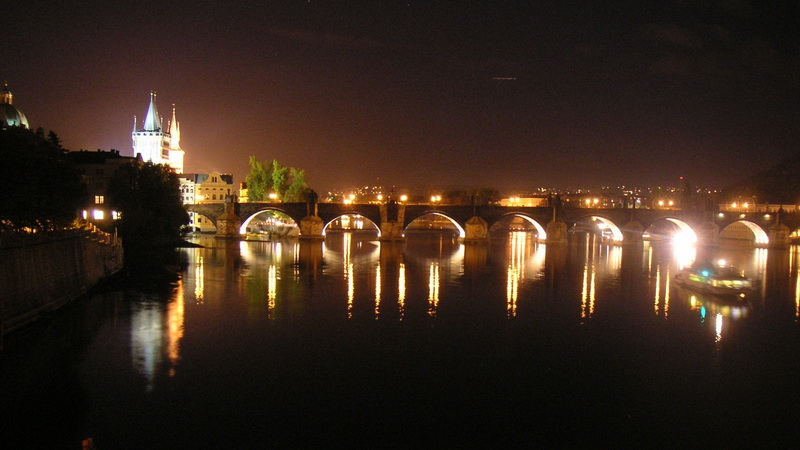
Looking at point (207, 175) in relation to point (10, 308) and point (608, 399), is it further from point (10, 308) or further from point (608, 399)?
point (608, 399)

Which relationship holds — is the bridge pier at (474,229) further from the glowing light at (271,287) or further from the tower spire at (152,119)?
the tower spire at (152,119)

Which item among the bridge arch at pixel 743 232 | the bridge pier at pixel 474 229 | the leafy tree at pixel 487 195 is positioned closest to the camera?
the bridge pier at pixel 474 229

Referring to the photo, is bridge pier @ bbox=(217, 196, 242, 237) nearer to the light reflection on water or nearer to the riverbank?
the light reflection on water

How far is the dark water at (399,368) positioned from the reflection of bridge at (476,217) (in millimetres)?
38027

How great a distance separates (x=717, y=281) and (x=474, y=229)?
41833 mm

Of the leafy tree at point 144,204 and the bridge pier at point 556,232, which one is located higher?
the leafy tree at point 144,204

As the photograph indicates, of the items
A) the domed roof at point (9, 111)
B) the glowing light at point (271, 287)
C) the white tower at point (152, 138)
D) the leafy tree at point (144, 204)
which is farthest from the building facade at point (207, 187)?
the glowing light at point (271, 287)

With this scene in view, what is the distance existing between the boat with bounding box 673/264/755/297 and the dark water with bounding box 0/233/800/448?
691 millimetres

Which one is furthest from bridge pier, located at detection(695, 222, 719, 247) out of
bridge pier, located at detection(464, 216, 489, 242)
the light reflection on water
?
bridge pier, located at detection(464, 216, 489, 242)

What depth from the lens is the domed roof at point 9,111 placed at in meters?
66.8

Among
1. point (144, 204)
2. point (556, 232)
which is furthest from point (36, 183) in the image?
point (556, 232)

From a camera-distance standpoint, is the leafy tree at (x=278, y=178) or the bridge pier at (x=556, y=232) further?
the leafy tree at (x=278, y=178)

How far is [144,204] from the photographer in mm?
58469

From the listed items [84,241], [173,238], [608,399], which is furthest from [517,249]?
[608,399]
